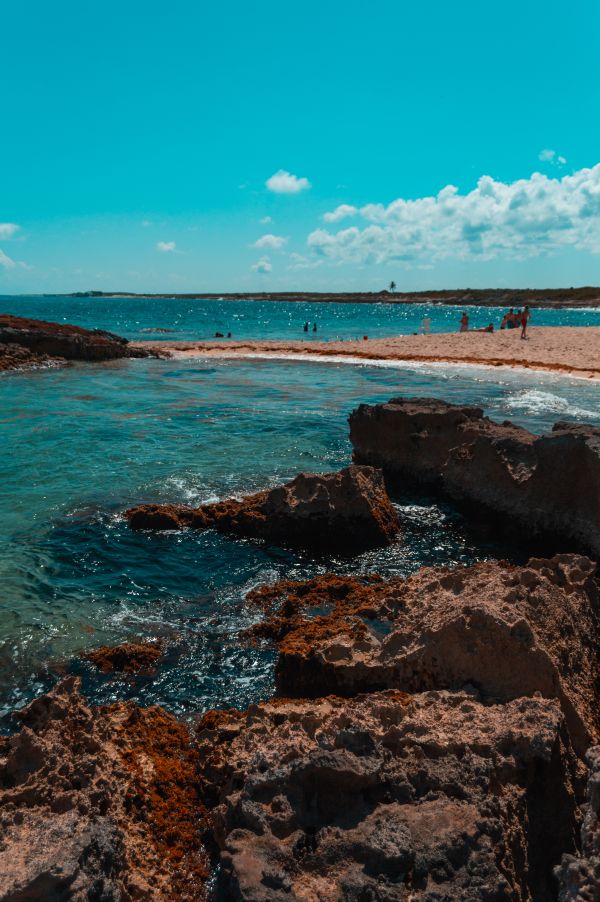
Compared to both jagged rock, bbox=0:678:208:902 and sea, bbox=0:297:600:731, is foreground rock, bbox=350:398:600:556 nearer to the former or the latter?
sea, bbox=0:297:600:731

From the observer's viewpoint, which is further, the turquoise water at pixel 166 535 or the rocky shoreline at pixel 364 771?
the turquoise water at pixel 166 535

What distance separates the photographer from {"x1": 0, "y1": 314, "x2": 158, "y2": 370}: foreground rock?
36938mm

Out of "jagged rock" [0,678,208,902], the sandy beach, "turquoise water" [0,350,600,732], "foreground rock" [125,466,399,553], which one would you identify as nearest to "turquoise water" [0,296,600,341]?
the sandy beach

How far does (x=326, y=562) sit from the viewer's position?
34.4 feet

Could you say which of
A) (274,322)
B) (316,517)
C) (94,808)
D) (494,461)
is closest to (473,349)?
(494,461)

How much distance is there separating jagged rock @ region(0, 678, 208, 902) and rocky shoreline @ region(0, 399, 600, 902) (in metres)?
0.01

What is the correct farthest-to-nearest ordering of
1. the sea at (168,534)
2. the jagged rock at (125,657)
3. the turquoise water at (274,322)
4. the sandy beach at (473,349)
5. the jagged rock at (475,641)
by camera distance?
1. the turquoise water at (274,322)
2. the sandy beach at (473,349)
3. the sea at (168,534)
4. the jagged rock at (125,657)
5. the jagged rock at (475,641)

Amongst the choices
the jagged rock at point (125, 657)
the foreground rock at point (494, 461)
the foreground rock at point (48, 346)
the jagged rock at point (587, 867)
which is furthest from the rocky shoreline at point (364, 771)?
the foreground rock at point (48, 346)

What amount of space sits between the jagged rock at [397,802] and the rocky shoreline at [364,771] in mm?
13

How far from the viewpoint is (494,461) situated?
1209 cm

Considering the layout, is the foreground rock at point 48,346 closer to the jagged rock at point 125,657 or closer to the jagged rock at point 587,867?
the jagged rock at point 125,657

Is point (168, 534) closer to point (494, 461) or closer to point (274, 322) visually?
point (494, 461)

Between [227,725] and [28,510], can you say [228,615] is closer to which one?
[227,725]

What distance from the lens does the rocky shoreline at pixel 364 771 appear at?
3.71 meters
